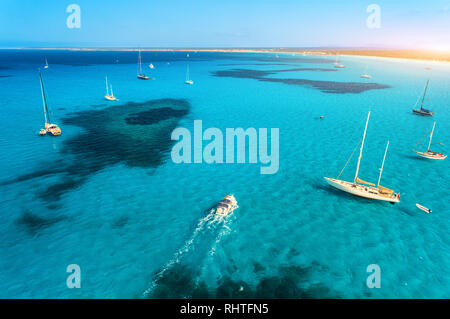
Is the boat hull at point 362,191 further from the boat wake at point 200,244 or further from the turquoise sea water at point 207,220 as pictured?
the boat wake at point 200,244

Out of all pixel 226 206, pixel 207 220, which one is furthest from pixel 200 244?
pixel 226 206

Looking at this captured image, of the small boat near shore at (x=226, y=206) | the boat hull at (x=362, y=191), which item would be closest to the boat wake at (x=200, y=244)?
the small boat near shore at (x=226, y=206)

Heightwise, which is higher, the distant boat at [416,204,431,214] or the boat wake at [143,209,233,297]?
the distant boat at [416,204,431,214]

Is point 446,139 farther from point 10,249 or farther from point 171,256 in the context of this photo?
point 10,249

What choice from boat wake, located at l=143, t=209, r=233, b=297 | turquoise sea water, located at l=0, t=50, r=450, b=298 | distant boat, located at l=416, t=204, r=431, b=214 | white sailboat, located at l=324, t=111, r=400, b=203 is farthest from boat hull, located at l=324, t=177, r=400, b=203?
boat wake, located at l=143, t=209, r=233, b=297

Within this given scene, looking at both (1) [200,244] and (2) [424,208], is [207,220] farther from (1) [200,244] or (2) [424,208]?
(2) [424,208]

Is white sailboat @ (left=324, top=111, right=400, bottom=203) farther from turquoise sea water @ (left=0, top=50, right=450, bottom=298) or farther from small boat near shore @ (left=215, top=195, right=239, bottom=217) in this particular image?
small boat near shore @ (left=215, top=195, right=239, bottom=217)
